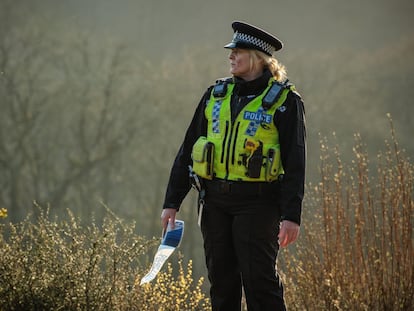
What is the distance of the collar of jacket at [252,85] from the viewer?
341 centimetres

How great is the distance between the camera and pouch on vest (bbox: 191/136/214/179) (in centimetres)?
341

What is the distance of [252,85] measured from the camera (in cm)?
343

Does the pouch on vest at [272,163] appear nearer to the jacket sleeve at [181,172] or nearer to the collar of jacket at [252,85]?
the collar of jacket at [252,85]

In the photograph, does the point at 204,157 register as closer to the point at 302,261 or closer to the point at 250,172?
the point at 250,172

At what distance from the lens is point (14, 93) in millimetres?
23922

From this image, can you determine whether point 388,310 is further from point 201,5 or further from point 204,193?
point 201,5

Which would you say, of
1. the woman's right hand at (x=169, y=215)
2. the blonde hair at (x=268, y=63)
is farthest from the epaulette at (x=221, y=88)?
the woman's right hand at (x=169, y=215)

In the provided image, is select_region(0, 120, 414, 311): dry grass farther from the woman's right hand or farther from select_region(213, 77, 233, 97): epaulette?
select_region(213, 77, 233, 97): epaulette

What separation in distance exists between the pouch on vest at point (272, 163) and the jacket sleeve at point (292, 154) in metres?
0.04

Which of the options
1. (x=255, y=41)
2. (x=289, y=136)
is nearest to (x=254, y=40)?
(x=255, y=41)

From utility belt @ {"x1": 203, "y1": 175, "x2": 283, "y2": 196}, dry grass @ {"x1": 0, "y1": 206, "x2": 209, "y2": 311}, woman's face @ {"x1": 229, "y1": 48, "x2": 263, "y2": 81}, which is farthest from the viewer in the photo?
dry grass @ {"x1": 0, "y1": 206, "x2": 209, "y2": 311}

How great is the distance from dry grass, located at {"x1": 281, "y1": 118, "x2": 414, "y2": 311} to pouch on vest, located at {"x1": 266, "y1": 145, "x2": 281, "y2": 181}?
155cm

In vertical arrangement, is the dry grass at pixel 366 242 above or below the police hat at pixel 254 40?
below

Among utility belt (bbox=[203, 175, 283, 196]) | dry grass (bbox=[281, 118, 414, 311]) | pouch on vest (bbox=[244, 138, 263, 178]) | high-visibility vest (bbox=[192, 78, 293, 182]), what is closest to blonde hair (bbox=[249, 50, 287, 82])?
high-visibility vest (bbox=[192, 78, 293, 182])
